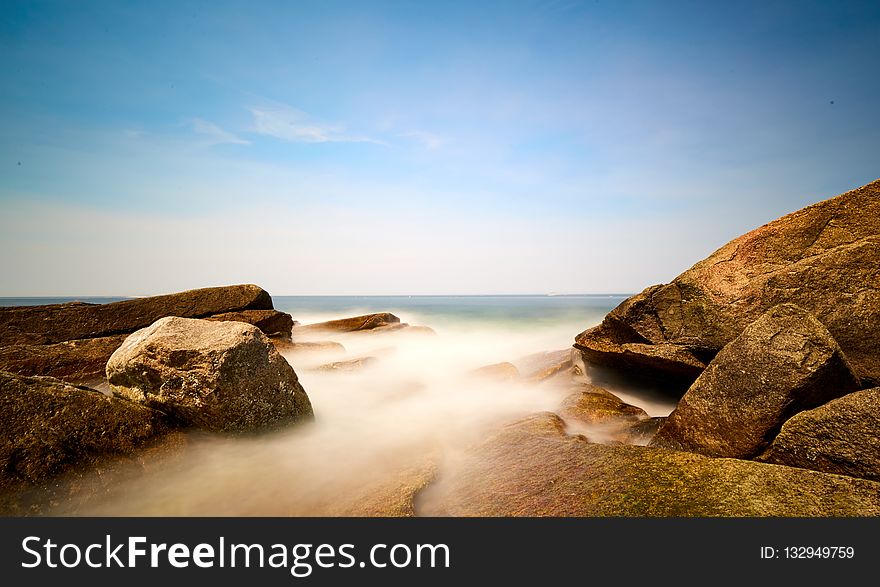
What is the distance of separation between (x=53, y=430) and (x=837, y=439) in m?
9.59

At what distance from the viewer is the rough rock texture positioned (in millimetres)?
7348

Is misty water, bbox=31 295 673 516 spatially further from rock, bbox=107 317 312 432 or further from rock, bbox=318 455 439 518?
rock, bbox=107 317 312 432

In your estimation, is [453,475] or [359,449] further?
[359,449]

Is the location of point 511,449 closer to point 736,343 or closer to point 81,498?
point 736,343

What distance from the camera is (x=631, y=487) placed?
13.1ft

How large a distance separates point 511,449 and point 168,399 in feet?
19.0

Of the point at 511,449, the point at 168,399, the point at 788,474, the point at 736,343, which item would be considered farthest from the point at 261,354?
the point at 736,343

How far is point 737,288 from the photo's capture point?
7.38 m

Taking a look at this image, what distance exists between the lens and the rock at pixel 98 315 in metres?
9.91

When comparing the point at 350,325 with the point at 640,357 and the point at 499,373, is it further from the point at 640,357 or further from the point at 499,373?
the point at 640,357

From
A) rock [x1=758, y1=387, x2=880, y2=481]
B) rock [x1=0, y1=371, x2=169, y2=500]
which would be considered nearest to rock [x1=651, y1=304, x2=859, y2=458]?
rock [x1=758, y1=387, x2=880, y2=481]

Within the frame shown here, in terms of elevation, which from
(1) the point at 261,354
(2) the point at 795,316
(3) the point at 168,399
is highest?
(2) the point at 795,316
